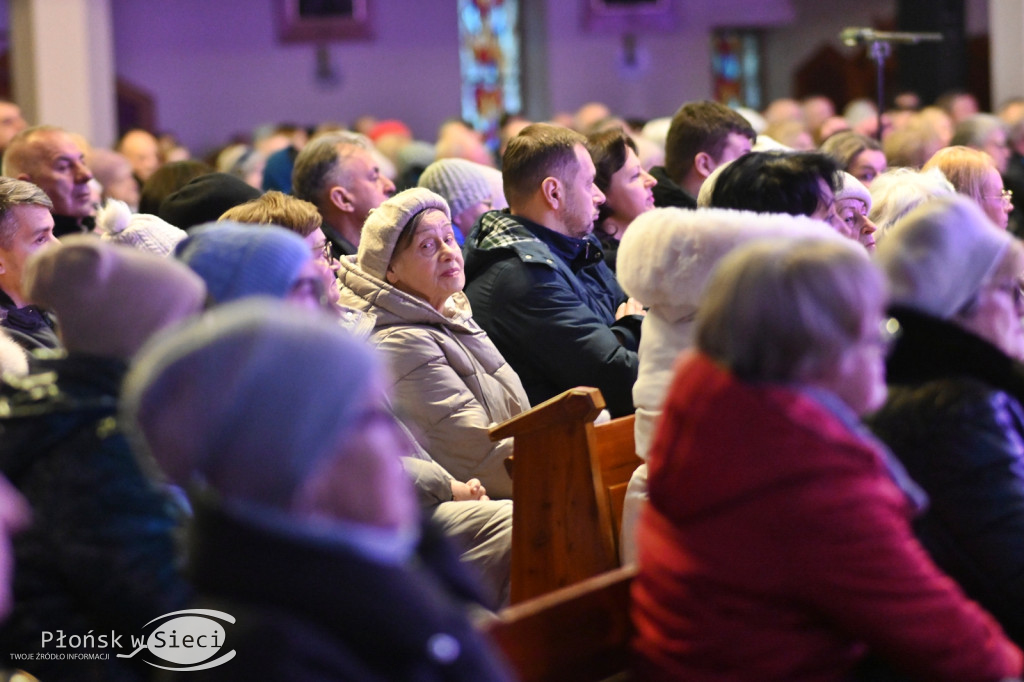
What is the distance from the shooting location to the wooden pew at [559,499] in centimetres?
279

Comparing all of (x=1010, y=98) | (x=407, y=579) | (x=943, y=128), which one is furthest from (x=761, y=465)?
(x=1010, y=98)

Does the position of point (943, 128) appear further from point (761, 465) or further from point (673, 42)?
point (673, 42)

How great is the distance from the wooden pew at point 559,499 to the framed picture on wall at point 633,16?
12.9 meters

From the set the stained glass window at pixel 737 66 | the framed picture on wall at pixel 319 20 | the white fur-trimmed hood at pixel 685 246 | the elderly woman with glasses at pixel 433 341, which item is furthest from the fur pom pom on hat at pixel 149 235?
the stained glass window at pixel 737 66

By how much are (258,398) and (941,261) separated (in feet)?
4.44

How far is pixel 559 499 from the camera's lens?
2848mm

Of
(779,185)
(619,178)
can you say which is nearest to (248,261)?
(779,185)

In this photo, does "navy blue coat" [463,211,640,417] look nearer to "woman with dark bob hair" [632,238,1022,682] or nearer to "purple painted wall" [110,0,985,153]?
"woman with dark bob hair" [632,238,1022,682]

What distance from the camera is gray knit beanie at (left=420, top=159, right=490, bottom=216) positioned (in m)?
5.00

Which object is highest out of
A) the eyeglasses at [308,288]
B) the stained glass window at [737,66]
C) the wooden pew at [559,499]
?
the stained glass window at [737,66]

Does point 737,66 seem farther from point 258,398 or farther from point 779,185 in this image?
point 258,398

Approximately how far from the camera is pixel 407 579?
1.46 meters

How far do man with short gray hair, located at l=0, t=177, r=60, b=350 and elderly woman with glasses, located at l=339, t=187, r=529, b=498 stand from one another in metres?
0.95

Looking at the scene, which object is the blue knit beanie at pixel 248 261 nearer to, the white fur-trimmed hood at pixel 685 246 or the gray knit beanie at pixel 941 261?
the white fur-trimmed hood at pixel 685 246
